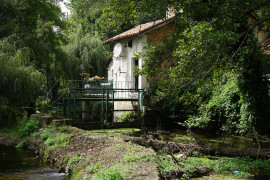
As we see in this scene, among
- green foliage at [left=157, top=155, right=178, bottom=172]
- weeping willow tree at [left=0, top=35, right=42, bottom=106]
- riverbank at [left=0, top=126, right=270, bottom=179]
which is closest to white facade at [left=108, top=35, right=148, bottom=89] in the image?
weeping willow tree at [left=0, top=35, right=42, bottom=106]

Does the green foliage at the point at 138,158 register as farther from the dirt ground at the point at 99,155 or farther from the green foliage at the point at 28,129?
the green foliage at the point at 28,129

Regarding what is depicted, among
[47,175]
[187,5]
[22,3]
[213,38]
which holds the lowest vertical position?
[47,175]

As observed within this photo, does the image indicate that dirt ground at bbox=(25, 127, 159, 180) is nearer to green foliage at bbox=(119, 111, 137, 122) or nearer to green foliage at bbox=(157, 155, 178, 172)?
green foliage at bbox=(157, 155, 178, 172)

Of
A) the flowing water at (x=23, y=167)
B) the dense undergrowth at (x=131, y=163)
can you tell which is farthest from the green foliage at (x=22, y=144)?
the dense undergrowth at (x=131, y=163)

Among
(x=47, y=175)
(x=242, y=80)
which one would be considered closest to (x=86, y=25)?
(x=242, y=80)

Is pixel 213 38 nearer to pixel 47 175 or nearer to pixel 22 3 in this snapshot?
pixel 47 175

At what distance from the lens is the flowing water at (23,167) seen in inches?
262

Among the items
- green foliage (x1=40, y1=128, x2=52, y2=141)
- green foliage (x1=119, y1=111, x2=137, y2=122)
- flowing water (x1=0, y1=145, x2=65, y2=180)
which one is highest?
green foliage (x1=119, y1=111, x2=137, y2=122)

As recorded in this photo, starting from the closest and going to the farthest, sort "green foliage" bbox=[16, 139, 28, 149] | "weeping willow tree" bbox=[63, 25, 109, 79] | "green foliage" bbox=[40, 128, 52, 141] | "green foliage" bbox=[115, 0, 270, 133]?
"green foliage" bbox=[115, 0, 270, 133], "green foliage" bbox=[40, 128, 52, 141], "green foliage" bbox=[16, 139, 28, 149], "weeping willow tree" bbox=[63, 25, 109, 79]

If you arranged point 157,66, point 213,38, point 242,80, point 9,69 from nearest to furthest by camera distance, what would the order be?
point 213,38, point 157,66, point 242,80, point 9,69

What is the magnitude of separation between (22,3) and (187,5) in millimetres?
12031

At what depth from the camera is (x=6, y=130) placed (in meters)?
12.6

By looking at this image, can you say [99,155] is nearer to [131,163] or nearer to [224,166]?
[131,163]

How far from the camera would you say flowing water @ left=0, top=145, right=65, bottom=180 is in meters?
6.65
